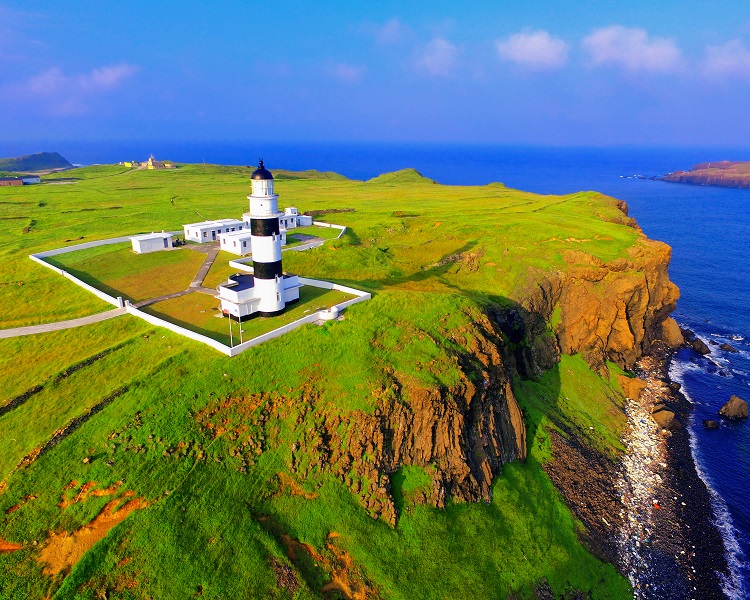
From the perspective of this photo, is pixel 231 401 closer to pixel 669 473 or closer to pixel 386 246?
pixel 669 473

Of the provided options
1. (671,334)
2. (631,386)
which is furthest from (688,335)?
(631,386)

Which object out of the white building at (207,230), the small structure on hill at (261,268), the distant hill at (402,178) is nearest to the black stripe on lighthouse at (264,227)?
the small structure on hill at (261,268)

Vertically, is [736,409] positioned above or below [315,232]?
below

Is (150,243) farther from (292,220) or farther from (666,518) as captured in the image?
(666,518)

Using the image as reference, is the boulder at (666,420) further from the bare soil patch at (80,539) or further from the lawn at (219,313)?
the bare soil patch at (80,539)

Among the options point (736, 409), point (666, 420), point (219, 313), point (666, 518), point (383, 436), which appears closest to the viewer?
point (383, 436)

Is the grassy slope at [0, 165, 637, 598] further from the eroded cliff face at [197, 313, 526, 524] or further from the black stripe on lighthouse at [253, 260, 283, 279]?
the black stripe on lighthouse at [253, 260, 283, 279]
